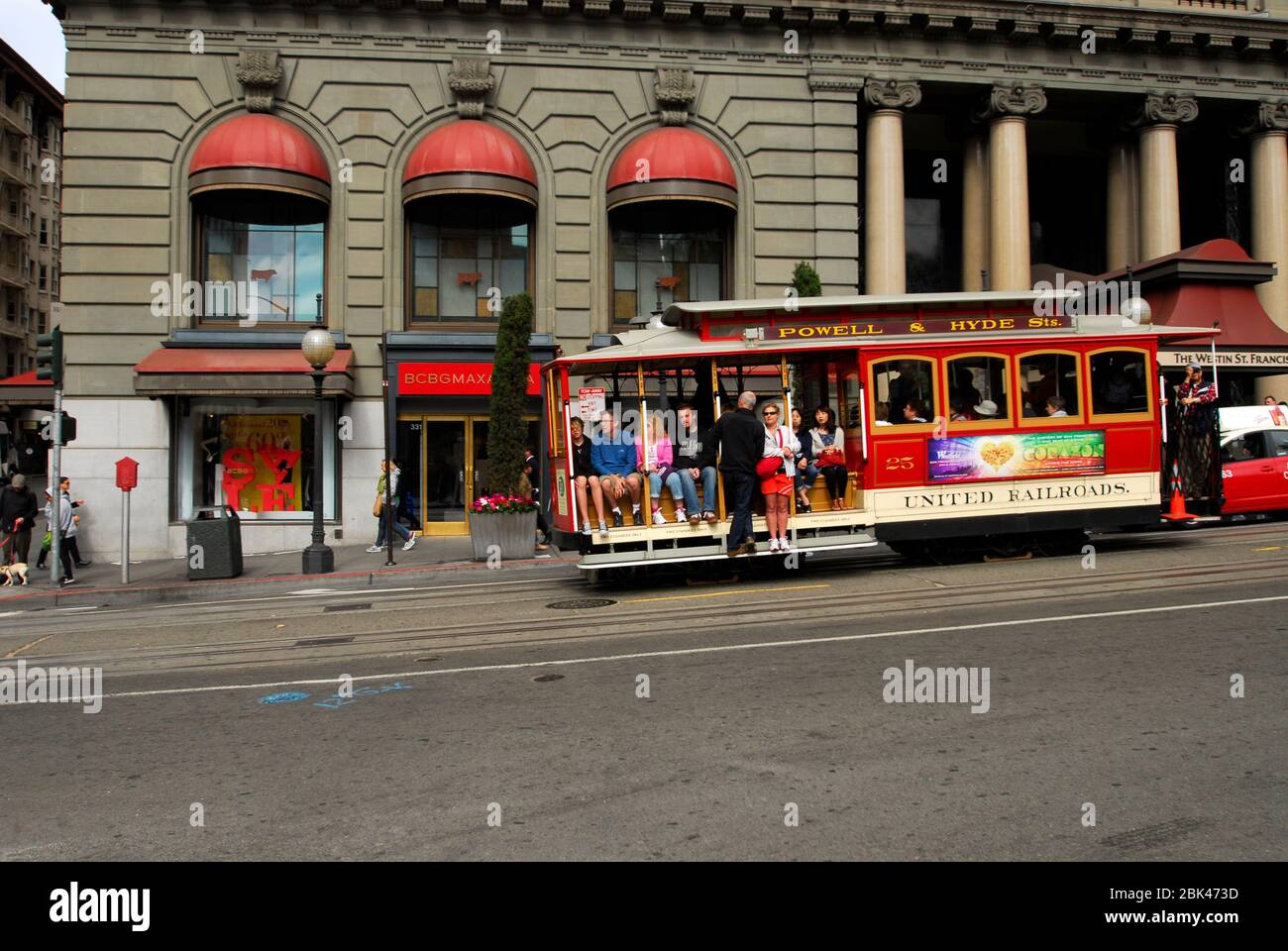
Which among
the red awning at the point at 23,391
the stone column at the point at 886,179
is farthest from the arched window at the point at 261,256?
the red awning at the point at 23,391

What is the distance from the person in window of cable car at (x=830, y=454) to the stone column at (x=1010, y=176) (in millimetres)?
11873

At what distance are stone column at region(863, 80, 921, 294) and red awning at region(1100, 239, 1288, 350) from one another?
235 inches

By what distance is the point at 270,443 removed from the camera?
2106cm

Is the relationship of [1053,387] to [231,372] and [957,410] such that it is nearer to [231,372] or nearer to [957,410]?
[957,410]

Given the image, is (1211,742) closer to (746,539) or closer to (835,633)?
(835,633)

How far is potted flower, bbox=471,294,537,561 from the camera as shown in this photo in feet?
55.6

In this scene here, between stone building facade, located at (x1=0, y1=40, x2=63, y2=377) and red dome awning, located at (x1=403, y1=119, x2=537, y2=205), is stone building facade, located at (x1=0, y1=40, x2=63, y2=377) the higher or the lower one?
the higher one

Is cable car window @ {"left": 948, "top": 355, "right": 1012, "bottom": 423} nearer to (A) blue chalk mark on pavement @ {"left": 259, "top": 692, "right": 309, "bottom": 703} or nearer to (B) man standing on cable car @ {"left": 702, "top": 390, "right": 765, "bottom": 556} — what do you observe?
(B) man standing on cable car @ {"left": 702, "top": 390, "right": 765, "bottom": 556}

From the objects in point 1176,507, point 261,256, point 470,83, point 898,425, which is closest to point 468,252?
point 470,83

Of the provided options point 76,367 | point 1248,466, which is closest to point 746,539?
point 1248,466

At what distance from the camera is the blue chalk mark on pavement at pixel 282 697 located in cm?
705

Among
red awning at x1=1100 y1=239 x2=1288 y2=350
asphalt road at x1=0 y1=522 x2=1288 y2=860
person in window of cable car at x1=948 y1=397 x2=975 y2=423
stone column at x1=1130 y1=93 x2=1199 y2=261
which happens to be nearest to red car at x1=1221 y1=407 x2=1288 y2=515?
red awning at x1=1100 y1=239 x2=1288 y2=350

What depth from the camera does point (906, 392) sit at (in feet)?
41.7
